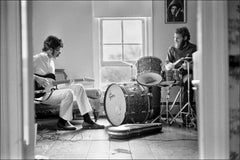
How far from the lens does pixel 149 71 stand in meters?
4.41

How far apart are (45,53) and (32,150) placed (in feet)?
8.31

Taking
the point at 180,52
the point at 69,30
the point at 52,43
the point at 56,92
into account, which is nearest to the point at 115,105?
the point at 56,92

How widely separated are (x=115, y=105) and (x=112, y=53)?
59.9 inches

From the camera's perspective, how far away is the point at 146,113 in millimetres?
4488

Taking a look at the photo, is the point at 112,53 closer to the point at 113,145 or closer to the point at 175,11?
the point at 175,11

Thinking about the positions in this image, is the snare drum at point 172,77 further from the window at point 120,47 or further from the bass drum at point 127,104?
the window at point 120,47

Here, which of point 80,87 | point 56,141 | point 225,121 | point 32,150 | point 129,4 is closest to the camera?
point 225,121

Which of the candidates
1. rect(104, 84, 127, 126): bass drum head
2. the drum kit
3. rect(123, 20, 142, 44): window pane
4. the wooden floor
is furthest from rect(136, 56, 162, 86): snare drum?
rect(123, 20, 142, 44): window pane

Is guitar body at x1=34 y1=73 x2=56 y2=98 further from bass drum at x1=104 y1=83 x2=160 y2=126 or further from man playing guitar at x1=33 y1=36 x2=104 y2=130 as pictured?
Answer: bass drum at x1=104 y1=83 x2=160 y2=126

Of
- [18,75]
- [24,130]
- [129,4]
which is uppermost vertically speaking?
[129,4]

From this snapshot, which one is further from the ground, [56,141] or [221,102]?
[221,102]

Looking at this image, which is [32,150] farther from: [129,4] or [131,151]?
[129,4]

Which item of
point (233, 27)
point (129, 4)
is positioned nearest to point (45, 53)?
point (129, 4)

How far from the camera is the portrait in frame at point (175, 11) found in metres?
5.62
